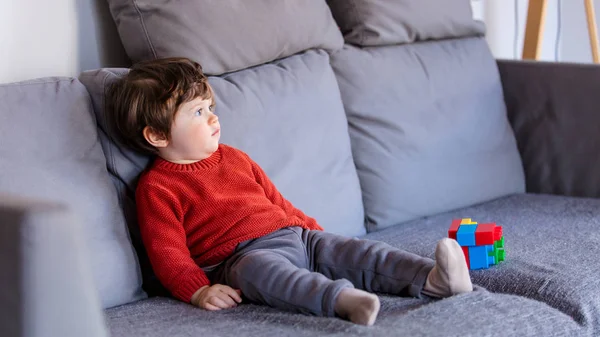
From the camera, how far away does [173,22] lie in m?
1.85

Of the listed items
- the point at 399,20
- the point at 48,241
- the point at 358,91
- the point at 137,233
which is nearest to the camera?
the point at 48,241

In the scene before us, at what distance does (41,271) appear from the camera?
1.09 meters

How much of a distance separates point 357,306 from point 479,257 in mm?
451

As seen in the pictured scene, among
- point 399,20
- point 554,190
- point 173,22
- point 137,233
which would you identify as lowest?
point 554,190

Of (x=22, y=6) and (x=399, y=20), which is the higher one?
(x=22, y=6)

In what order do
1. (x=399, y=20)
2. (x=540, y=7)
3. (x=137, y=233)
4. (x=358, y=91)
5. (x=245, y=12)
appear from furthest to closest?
(x=540, y=7) → (x=399, y=20) → (x=358, y=91) → (x=245, y=12) → (x=137, y=233)

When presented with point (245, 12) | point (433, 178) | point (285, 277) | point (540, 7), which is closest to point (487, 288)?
point (285, 277)

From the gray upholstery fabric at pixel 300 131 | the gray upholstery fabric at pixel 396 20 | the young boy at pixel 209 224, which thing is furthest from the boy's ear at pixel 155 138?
the gray upholstery fabric at pixel 396 20

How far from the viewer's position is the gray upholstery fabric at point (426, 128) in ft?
7.13

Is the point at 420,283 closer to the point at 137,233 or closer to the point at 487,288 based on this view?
the point at 487,288

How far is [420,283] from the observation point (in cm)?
158

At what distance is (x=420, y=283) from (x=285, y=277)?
0.23m

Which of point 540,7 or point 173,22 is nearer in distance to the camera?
point 173,22

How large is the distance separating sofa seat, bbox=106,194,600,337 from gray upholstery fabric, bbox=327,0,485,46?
0.50 metres
